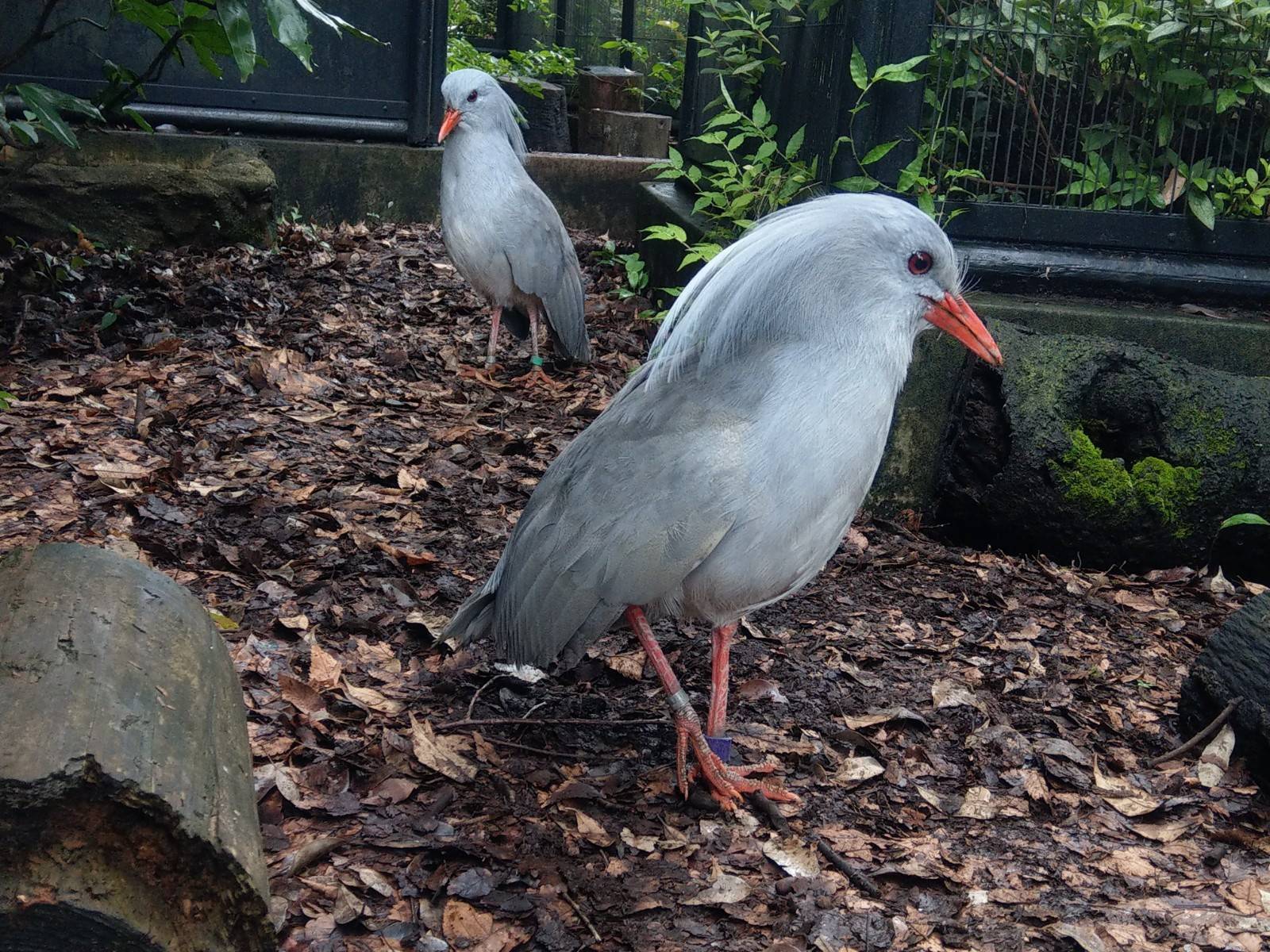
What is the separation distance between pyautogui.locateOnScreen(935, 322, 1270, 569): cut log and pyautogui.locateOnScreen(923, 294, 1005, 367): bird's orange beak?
1534 mm

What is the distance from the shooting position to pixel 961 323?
3256 millimetres

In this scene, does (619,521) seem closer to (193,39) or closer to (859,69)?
(193,39)

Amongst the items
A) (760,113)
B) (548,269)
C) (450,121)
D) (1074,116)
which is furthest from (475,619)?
(450,121)

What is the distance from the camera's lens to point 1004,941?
2.82 meters

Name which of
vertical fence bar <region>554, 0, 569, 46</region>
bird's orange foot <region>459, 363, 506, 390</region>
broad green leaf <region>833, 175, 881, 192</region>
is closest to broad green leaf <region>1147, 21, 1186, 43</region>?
broad green leaf <region>833, 175, 881, 192</region>

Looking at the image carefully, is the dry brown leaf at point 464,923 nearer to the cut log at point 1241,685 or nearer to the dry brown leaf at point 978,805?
the dry brown leaf at point 978,805

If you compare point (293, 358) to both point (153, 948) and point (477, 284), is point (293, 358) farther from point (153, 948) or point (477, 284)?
point (153, 948)

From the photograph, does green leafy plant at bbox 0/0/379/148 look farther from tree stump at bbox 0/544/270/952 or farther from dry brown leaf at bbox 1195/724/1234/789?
dry brown leaf at bbox 1195/724/1234/789

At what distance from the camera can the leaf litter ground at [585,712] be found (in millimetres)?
2875

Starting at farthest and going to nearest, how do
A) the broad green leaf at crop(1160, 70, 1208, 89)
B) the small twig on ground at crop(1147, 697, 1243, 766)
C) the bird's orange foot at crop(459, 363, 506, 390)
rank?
1. the bird's orange foot at crop(459, 363, 506, 390)
2. the broad green leaf at crop(1160, 70, 1208, 89)
3. the small twig on ground at crop(1147, 697, 1243, 766)

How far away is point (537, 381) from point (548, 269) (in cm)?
70

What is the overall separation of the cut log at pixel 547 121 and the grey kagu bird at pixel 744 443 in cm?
900

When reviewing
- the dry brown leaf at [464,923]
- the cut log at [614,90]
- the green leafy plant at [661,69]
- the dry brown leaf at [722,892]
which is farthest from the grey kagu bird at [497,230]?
the cut log at [614,90]

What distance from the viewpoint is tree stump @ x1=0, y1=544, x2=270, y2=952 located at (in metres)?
1.98
